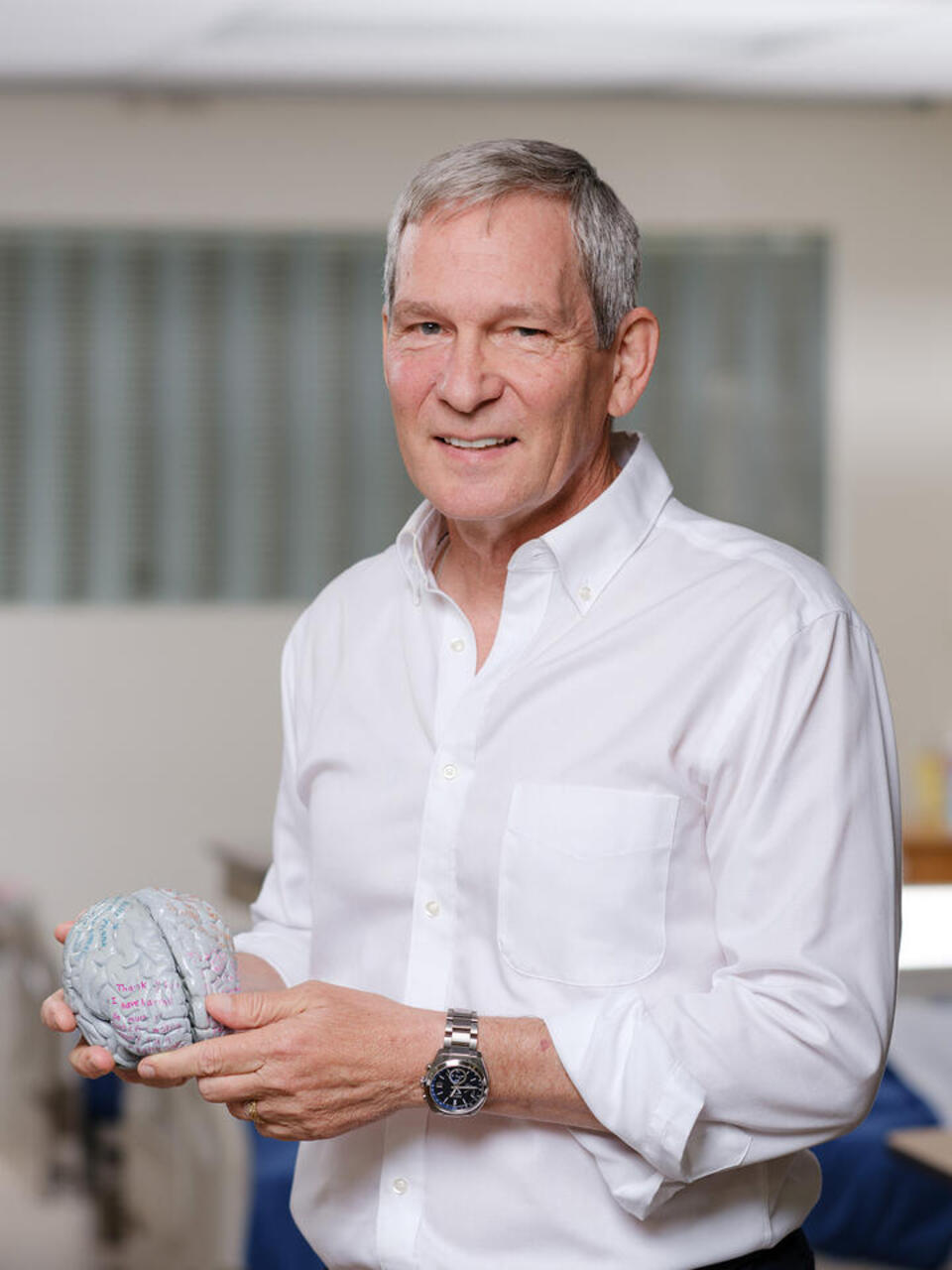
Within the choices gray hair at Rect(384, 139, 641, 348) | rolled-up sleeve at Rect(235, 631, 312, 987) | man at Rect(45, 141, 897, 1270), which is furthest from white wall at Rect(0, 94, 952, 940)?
gray hair at Rect(384, 139, 641, 348)

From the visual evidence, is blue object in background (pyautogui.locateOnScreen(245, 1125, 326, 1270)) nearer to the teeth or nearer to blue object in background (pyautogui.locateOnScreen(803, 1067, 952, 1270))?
blue object in background (pyautogui.locateOnScreen(803, 1067, 952, 1270))

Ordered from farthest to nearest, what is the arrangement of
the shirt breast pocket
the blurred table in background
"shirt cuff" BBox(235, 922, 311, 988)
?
1. the blurred table in background
2. "shirt cuff" BBox(235, 922, 311, 988)
3. the shirt breast pocket

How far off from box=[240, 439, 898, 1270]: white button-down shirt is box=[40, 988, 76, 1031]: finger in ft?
0.75

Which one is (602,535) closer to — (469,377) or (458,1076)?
(469,377)

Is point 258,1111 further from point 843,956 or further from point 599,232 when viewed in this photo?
point 599,232

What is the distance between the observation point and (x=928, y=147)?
5215 millimetres

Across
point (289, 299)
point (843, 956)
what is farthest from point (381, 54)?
point (843, 956)

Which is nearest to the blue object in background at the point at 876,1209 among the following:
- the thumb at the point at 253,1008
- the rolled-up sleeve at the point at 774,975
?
the rolled-up sleeve at the point at 774,975

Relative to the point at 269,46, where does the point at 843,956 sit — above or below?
below

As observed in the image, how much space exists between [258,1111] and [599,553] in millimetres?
538

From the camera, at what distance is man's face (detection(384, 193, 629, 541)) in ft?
4.27

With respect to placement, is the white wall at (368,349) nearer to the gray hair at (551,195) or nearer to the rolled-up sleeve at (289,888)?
the rolled-up sleeve at (289,888)

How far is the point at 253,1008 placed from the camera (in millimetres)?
1229

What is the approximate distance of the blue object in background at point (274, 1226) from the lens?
2576 mm
